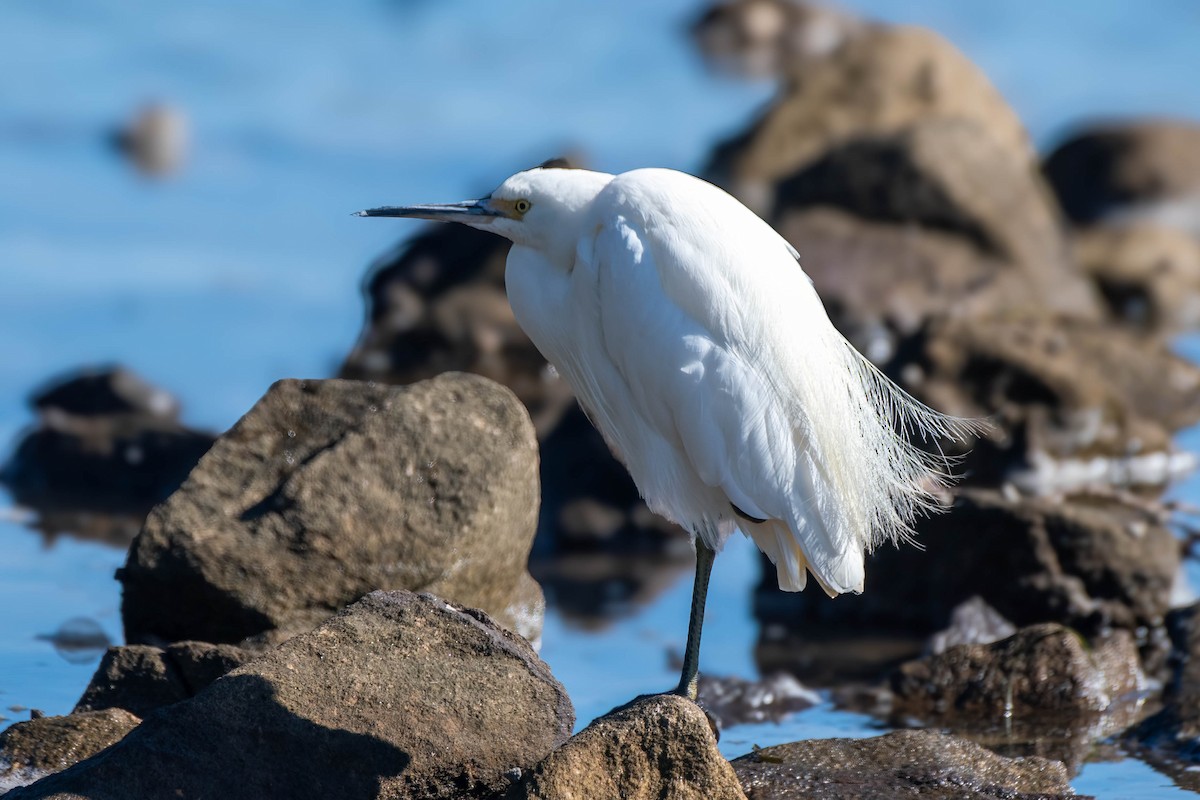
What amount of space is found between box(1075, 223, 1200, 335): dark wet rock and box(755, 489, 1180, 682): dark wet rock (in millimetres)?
7362

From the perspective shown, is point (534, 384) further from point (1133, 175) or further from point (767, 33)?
point (767, 33)

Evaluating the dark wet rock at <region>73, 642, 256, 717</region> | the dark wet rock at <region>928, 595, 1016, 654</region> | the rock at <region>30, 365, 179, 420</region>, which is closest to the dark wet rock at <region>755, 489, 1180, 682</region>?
the dark wet rock at <region>928, 595, 1016, 654</region>

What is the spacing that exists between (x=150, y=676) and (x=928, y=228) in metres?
9.59

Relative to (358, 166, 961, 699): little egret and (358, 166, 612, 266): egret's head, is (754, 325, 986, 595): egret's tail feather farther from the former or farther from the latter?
(358, 166, 612, 266): egret's head

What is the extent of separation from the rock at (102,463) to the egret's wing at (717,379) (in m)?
6.05

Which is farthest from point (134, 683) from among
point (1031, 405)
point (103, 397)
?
point (103, 397)

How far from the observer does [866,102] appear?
1609 cm

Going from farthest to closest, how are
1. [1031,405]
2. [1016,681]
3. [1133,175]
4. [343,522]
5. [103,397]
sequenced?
[1133,175] → [103,397] → [1031,405] → [1016,681] → [343,522]

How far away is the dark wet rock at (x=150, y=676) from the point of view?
198 inches

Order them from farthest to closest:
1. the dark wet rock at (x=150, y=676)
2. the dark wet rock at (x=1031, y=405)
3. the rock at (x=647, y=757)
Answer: the dark wet rock at (x=1031, y=405) → the dark wet rock at (x=150, y=676) → the rock at (x=647, y=757)

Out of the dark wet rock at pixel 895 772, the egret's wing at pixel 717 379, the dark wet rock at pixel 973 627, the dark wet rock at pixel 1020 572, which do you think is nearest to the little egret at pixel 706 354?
the egret's wing at pixel 717 379

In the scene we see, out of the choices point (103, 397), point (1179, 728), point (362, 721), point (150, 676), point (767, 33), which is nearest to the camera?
point (362, 721)

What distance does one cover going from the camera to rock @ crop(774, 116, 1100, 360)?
12758 mm

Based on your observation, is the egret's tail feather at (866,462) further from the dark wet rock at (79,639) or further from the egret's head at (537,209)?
the dark wet rock at (79,639)
